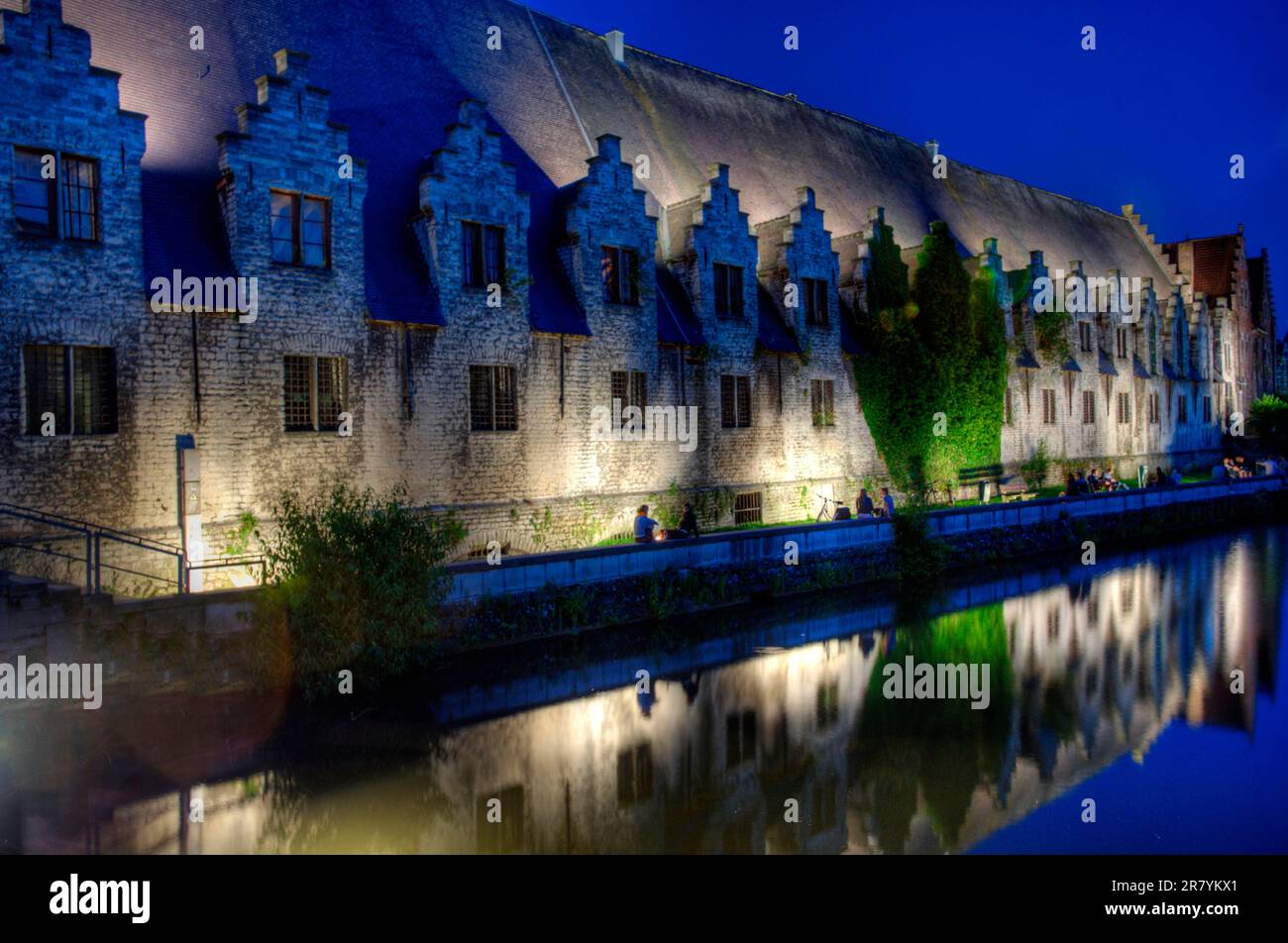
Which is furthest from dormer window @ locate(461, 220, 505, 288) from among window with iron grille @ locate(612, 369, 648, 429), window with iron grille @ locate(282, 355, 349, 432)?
window with iron grille @ locate(612, 369, 648, 429)

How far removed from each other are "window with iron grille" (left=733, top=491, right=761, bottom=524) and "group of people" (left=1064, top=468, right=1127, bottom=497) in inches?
465

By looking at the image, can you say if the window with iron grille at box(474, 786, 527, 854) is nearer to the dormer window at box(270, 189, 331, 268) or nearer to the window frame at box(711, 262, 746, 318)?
the dormer window at box(270, 189, 331, 268)

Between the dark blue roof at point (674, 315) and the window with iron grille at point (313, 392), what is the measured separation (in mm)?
8752

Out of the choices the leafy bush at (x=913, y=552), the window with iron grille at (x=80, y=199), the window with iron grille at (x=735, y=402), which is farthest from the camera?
the window with iron grille at (x=735, y=402)

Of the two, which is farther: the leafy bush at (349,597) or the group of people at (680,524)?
the group of people at (680,524)

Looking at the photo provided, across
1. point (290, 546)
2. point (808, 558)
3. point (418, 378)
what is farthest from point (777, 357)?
point (290, 546)

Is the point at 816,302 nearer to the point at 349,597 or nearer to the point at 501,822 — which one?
the point at 349,597

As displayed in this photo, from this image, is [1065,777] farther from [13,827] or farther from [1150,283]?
[1150,283]

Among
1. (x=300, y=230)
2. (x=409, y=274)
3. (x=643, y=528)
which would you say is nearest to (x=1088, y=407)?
(x=643, y=528)

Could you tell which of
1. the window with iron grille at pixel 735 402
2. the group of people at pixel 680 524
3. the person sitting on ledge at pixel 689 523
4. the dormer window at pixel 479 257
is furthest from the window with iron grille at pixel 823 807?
the window with iron grille at pixel 735 402

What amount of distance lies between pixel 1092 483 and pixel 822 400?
13.8 meters

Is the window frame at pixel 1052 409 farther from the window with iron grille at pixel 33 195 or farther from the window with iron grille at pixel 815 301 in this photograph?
the window with iron grille at pixel 33 195

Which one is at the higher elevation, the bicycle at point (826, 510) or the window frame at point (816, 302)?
the window frame at point (816, 302)

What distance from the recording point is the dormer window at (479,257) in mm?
20922
